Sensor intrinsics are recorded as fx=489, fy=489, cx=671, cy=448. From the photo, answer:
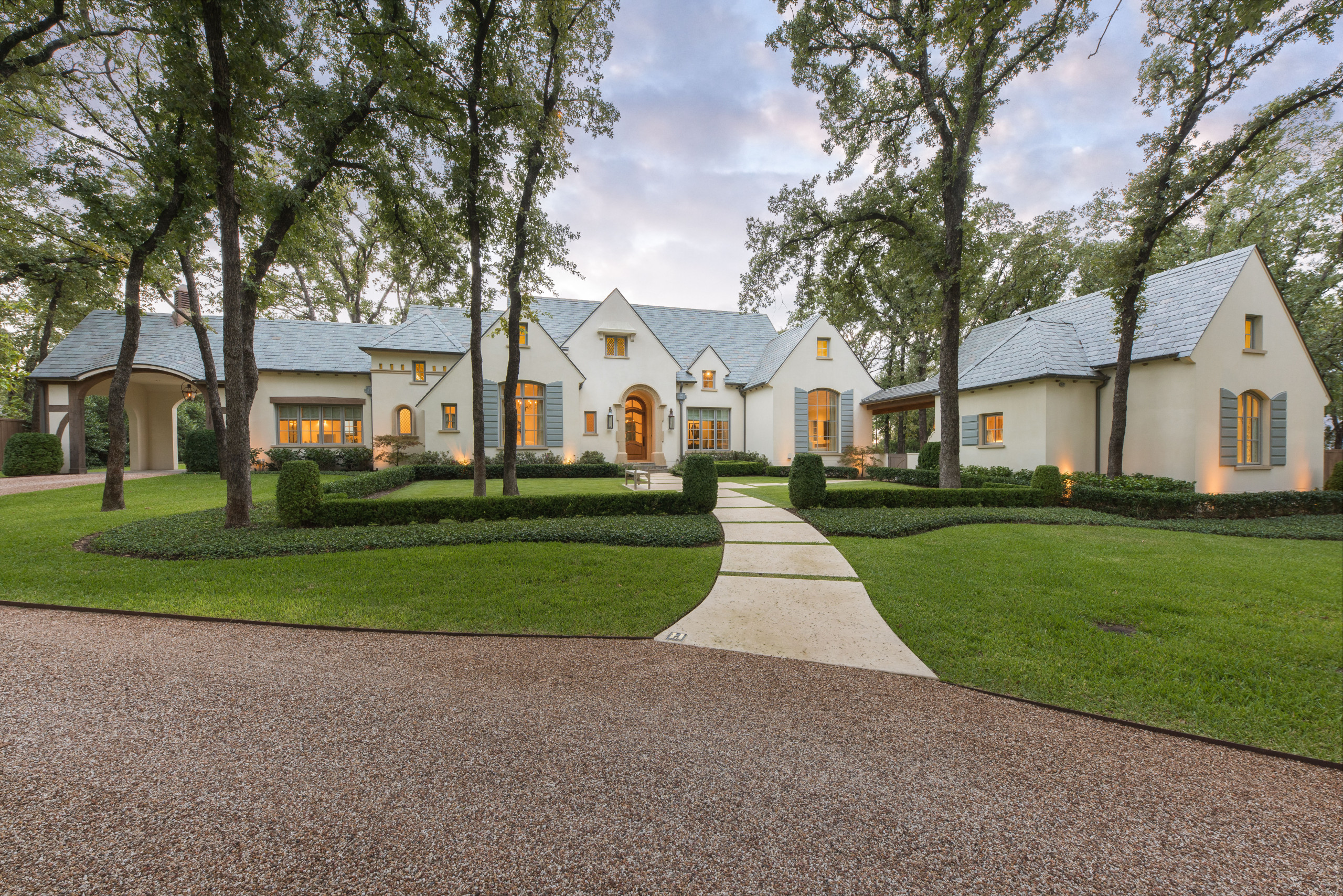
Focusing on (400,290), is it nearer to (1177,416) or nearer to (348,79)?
(348,79)

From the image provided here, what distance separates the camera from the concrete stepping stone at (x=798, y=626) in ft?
13.4

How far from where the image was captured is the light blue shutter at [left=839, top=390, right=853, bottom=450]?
21859mm

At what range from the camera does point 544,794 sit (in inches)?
93.3

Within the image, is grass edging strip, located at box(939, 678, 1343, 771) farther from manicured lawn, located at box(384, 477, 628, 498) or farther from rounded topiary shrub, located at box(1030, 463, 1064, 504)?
rounded topiary shrub, located at box(1030, 463, 1064, 504)

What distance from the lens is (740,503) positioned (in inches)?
464

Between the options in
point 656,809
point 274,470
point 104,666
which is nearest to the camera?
point 656,809

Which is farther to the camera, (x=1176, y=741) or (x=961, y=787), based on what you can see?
(x=1176, y=741)

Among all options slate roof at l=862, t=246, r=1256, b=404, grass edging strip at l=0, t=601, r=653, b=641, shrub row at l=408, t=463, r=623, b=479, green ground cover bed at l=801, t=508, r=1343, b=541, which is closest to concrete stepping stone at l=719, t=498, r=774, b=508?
green ground cover bed at l=801, t=508, r=1343, b=541

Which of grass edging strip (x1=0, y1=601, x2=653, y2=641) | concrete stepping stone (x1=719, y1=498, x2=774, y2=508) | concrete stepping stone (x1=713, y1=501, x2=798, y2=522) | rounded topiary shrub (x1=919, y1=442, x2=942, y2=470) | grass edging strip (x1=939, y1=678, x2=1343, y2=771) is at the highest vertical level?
rounded topiary shrub (x1=919, y1=442, x2=942, y2=470)

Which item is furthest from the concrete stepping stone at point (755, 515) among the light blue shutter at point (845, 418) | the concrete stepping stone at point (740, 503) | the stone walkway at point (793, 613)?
the light blue shutter at point (845, 418)

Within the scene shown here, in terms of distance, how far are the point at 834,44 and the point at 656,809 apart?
1529cm

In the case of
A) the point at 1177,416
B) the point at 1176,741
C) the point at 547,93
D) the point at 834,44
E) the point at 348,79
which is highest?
the point at 834,44

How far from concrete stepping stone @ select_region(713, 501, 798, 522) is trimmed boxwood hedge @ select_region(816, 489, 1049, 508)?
25.5 inches

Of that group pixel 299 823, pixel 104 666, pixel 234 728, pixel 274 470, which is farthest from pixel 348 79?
pixel 274 470
